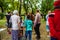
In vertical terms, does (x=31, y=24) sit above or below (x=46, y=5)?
below

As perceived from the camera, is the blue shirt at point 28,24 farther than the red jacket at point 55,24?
Yes

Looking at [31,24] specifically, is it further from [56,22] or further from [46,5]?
[46,5]

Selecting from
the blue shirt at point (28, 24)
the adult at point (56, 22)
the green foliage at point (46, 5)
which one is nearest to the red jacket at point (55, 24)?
the adult at point (56, 22)

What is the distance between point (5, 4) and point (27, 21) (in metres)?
28.6

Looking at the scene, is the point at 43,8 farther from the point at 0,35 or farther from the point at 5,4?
the point at 0,35

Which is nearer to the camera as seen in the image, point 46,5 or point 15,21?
point 15,21

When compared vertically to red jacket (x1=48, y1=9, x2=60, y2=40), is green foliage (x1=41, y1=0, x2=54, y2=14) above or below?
above

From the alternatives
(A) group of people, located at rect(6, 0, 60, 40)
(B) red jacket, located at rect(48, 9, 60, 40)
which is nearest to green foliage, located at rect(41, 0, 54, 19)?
(A) group of people, located at rect(6, 0, 60, 40)

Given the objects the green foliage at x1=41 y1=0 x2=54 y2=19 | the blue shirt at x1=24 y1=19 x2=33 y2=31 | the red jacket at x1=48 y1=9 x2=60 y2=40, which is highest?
the green foliage at x1=41 y1=0 x2=54 y2=19

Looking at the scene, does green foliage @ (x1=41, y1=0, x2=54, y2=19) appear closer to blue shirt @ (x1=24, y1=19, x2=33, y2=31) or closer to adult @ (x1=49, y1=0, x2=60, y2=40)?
blue shirt @ (x1=24, y1=19, x2=33, y2=31)

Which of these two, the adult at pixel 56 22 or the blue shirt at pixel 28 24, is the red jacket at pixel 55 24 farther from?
the blue shirt at pixel 28 24

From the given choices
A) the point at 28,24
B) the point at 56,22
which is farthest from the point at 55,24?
the point at 28,24

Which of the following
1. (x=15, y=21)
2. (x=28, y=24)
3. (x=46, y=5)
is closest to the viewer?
(x=15, y=21)

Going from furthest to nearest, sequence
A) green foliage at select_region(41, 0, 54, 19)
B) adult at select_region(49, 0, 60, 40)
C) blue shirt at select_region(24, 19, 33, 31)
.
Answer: green foliage at select_region(41, 0, 54, 19)
blue shirt at select_region(24, 19, 33, 31)
adult at select_region(49, 0, 60, 40)
